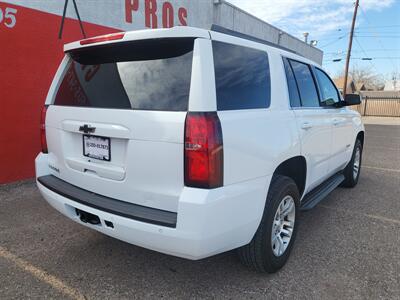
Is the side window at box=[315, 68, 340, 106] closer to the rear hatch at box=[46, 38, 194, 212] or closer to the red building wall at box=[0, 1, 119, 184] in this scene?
the rear hatch at box=[46, 38, 194, 212]

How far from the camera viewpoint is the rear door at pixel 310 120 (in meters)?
3.15

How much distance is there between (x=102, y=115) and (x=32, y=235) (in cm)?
196

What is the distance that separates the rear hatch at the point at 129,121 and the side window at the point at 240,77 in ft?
0.76

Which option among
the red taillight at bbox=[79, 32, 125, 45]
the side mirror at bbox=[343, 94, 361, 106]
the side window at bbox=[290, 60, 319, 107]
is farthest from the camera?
the side mirror at bbox=[343, 94, 361, 106]

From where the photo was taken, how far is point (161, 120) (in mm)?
2125

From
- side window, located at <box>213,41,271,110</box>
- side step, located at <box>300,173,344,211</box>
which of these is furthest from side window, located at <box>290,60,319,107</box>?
side step, located at <box>300,173,344,211</box>

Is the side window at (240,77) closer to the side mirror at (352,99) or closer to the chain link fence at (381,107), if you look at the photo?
the side mirror at (352,99)

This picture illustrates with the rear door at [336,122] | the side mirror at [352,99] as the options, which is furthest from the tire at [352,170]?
the side mirror at [352,99]

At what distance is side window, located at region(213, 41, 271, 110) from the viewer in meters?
2.25

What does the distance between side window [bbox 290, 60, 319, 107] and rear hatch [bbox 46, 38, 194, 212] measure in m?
1.58

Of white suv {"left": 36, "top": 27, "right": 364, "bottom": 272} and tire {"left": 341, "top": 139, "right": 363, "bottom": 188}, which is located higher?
white suv {"left": 36, "top": 27, "right": 364, "bottom": 272}

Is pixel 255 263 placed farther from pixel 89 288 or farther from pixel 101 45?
pixel 101 45

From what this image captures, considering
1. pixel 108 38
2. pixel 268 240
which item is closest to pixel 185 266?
pixel 268 240

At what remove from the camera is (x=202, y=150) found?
2.03 m
